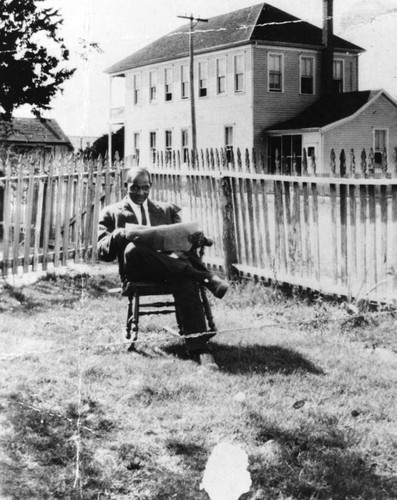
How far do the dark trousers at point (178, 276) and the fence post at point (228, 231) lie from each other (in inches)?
99.4

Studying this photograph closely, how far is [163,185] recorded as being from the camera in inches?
359

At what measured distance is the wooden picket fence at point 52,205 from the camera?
819 centimetres

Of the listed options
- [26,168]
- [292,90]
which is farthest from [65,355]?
[292,90]

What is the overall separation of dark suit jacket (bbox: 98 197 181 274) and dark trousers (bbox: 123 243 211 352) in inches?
4.5

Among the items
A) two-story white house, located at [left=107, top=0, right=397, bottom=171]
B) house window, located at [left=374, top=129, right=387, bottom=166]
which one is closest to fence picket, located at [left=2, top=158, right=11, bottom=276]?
two-story white house, located at [left=107, top=0, right=397, bottom=171]

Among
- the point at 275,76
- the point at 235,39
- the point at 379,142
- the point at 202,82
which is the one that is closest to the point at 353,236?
the point at 235,39

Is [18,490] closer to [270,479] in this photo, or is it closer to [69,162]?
[270,479]

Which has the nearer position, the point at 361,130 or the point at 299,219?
the point at 299,219

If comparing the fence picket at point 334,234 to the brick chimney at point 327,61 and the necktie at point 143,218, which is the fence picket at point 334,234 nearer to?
the necktie at point 143,218

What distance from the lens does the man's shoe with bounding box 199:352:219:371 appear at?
4.79m

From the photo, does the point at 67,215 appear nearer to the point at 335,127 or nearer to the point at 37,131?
the point at 37,131

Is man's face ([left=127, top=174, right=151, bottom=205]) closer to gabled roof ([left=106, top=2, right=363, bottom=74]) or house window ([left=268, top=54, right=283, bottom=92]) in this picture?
gabled roof ([left=106, top=2, right=363, bottom=74])

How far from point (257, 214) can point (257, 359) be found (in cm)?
276

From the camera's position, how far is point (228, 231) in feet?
26.0
